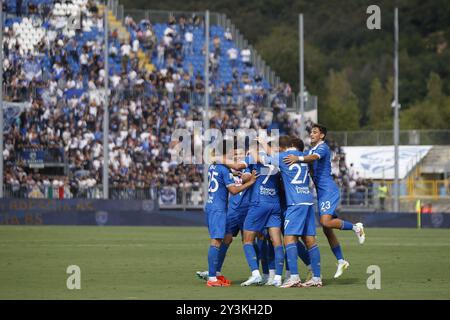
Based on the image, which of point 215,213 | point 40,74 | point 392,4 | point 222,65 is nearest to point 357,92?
point 392,4

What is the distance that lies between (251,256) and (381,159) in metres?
51.3

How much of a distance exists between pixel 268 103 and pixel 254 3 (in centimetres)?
6654

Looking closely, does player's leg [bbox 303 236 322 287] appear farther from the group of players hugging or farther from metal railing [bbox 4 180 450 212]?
metal railing [bbox 4 180 450 212]

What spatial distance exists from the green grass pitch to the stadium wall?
5.70m

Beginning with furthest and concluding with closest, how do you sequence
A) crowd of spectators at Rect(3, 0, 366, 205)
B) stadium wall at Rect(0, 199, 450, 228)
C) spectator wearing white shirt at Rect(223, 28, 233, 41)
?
spectator wearing white shirt at Rect(223, 28, 233, 41) → crowd of spectators at Rect(3, 0, 366, 205) → stadium wall at Rect(0, 199, 450, 228)

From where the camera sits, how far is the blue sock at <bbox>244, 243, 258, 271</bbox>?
1875 centimetres

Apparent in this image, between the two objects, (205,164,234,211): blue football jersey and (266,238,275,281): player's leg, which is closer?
(205,164,234,211): blue football jersey

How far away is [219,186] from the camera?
18922 millimetres

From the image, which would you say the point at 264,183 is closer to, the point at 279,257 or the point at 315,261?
the point at 279,257

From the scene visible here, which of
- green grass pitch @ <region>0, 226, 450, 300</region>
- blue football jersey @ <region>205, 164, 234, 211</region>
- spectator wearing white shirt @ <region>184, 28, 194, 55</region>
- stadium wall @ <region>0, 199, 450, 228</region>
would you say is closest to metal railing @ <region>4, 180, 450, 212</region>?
stadium wall @ <region>0, 199, 450, 228</region>

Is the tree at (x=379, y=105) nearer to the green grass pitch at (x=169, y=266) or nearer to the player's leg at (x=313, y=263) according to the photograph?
the green grass pitch at (x=169, y=266)

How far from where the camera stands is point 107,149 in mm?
48906

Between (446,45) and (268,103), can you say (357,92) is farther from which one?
(268,103)

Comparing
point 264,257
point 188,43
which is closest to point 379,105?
point 188,43
